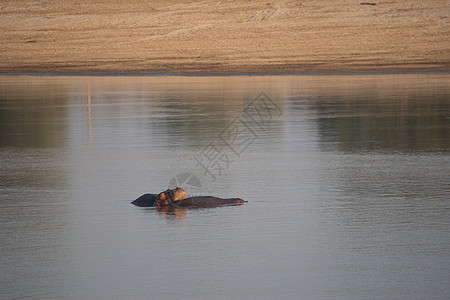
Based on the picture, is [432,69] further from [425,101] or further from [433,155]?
[433,155]

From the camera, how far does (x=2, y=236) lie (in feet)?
25.7

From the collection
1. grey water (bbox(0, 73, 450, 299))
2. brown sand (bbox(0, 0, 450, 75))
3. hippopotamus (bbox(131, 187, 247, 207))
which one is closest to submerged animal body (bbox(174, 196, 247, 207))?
hippopotamus (bbox(131, 187, 247, 207))

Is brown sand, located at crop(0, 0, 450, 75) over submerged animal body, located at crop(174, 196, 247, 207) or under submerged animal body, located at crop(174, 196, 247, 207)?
over

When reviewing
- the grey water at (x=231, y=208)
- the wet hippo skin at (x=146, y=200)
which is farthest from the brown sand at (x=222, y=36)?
the wet hippo skin at (x=146, y=200)

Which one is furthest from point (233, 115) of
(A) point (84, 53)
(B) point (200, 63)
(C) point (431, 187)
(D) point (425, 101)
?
(A) point (84, 53)

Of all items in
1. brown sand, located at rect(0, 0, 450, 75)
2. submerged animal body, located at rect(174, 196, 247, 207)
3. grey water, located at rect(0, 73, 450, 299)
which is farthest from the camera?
brown sand, located at rect(0, 0, 450, 75)

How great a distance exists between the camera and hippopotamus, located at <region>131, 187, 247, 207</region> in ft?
30.4

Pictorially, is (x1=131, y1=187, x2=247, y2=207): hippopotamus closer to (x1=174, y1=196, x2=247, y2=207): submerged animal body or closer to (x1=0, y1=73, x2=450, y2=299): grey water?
(x1=174, y1=196, x2=247, y2=207): submerged animal body

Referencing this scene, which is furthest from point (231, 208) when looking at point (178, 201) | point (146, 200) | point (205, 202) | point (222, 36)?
point (222, 36)

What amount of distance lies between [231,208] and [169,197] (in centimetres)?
72

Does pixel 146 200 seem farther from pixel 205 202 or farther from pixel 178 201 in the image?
pixel 205 202

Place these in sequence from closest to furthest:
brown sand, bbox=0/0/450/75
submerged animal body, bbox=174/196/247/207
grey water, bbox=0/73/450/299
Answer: grey water, bbox=0/73/450/299 < submerged animal body, bbox=174/196/247/207 < brown sand, bbox=0/0/450/75

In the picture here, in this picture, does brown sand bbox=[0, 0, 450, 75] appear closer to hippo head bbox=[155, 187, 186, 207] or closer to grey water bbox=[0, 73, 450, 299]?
grey water bbox=[0, 73, 450, 299]

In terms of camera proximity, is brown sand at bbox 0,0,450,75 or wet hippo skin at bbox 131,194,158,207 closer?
wet hippo skin at bbox 131,194,158,207
